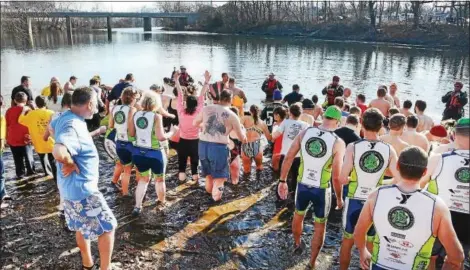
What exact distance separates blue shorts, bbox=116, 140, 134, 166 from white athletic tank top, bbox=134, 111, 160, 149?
375 mm

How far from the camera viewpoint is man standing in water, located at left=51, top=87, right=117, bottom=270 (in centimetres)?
339

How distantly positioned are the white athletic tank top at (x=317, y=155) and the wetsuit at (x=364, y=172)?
0.30m

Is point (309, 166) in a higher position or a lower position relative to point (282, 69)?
higher

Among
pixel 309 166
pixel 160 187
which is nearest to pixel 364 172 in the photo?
pixel 309 166

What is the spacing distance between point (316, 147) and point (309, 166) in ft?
0.74

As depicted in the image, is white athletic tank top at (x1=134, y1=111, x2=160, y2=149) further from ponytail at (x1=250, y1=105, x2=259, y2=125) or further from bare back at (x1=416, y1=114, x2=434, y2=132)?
bare back at (x1=416, y1=114, x2=434, y2=132)

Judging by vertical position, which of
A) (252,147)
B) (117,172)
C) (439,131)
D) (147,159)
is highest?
(439,131)

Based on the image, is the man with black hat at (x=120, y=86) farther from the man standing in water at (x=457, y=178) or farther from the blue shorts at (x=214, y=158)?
the man standing in water at (x=457, y=178)

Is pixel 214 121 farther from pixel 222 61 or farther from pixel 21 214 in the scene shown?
pixel 222 61

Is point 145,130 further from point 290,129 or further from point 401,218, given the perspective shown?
point 401,218

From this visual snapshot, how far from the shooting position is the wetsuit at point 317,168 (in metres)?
4.20

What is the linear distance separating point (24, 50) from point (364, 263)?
41.8m

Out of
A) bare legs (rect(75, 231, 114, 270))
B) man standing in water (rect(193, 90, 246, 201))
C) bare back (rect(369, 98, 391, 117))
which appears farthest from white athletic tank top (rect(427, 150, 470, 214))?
bare back (rect(369, 98, 391, 117))

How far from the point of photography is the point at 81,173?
3.54m
